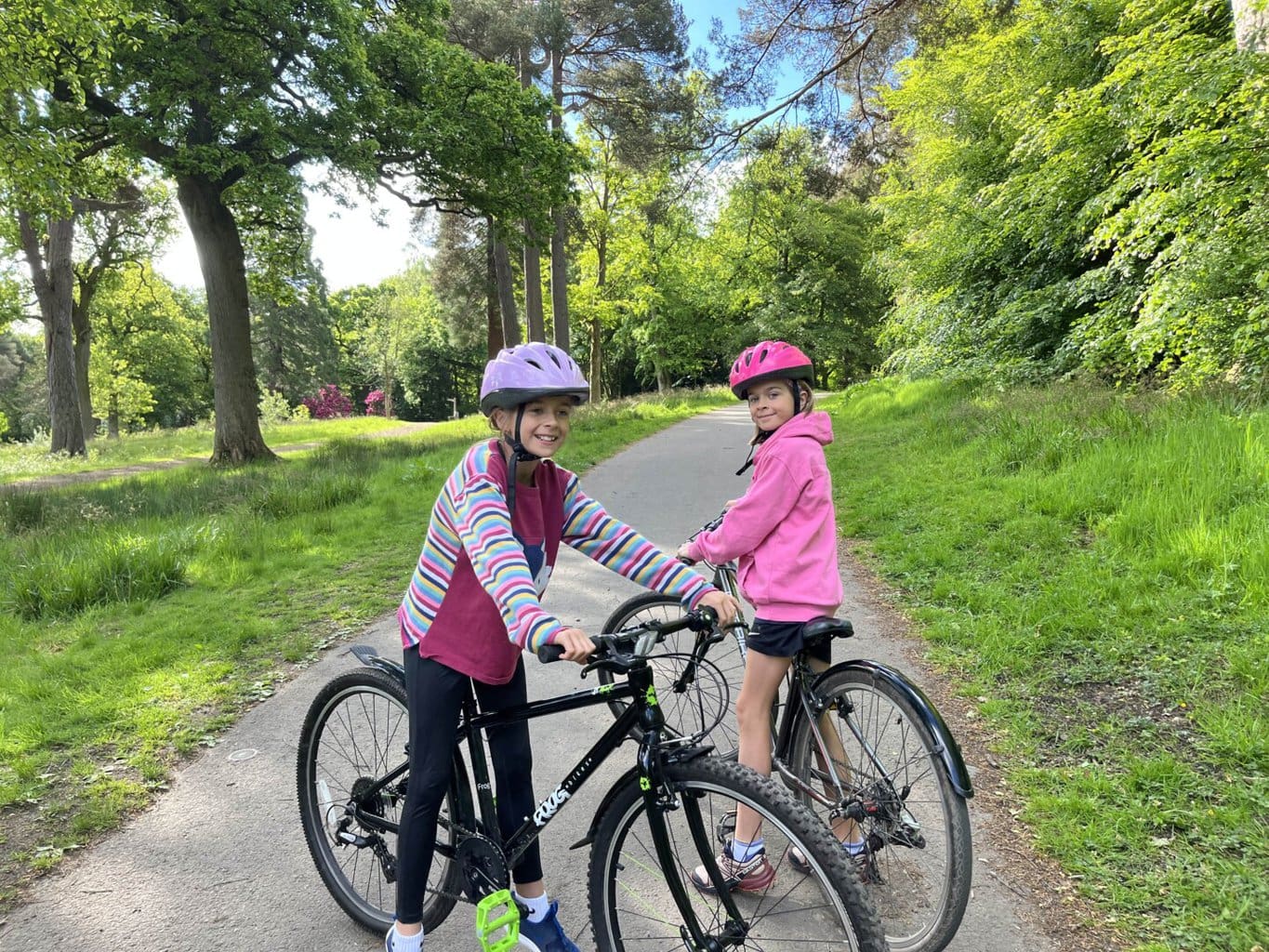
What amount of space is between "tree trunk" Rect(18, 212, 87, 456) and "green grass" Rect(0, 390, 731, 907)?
10735 millimetres

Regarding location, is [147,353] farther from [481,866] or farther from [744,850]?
[744,850]

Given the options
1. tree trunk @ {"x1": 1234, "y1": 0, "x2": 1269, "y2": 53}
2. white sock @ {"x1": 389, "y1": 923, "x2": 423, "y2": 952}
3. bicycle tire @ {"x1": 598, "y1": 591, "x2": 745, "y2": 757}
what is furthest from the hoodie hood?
tree trunk @ {"x1": 1234, "y1": 0, "x2": 1269, "y2": 53}

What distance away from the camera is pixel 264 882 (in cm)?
268

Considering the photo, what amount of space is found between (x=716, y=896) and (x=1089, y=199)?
11067 mm

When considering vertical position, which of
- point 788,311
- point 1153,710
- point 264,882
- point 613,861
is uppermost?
point 788,311

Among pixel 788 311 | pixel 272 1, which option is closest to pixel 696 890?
pixel 272 1

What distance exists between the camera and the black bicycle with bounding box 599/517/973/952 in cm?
213

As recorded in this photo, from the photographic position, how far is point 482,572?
1.86m

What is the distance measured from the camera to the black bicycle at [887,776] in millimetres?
2127

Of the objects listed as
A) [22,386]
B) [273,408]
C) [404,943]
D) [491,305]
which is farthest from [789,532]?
[22,386]

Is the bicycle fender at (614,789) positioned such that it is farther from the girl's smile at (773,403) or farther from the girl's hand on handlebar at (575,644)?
the girl's smile at (773,403)

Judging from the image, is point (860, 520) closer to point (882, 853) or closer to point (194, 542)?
point (882, 853)

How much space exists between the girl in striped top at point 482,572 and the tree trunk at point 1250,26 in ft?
26.1

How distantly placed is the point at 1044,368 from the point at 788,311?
80.9 feet
